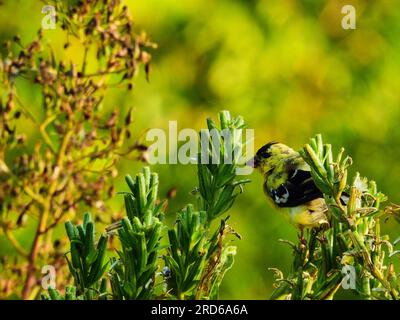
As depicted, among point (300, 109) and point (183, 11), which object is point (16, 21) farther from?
point (300, 109)

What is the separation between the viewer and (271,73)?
11.7 feet

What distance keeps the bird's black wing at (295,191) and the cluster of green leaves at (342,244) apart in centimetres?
38

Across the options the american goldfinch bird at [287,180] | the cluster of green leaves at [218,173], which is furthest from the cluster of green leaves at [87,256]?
the american goldfinch bird at [287,180]

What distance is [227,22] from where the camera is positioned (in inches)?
141

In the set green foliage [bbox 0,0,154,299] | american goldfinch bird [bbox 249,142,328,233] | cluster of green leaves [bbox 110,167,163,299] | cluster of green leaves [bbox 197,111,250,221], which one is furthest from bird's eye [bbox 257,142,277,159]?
green foliage [bbox 0,0,154,299]

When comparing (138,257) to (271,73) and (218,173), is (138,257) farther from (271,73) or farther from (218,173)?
(271,73)

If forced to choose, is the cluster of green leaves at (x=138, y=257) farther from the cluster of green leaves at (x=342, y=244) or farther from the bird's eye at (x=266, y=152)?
the bird's eye at (x=266, y=152)

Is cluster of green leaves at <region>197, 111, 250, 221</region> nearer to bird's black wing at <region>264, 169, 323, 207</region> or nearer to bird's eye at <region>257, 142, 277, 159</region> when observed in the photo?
bird's black wing at <region>264, 169, 323, 207</region>

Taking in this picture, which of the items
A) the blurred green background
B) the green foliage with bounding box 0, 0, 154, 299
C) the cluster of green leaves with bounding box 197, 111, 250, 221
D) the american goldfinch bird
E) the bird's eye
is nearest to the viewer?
the cluster of green leaves with bounding box 197, 111, 250, 221

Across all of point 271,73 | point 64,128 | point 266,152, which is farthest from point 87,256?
point 271,73

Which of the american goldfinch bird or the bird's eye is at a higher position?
the bird's eye

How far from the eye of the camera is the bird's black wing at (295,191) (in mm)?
1273

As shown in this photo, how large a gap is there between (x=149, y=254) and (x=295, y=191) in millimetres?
579

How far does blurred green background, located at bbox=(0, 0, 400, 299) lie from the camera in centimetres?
343
